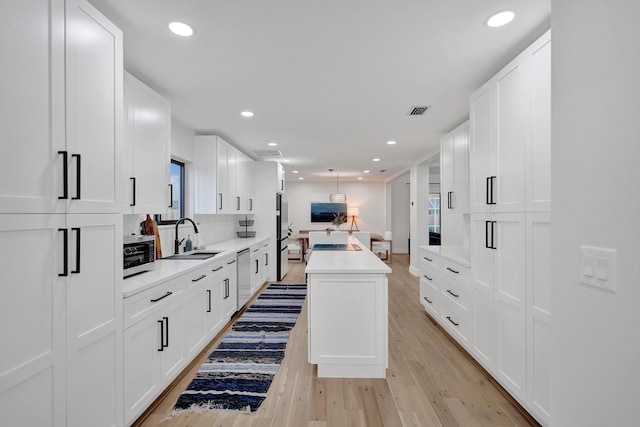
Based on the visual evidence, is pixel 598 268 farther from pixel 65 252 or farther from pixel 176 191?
pixel 176 191

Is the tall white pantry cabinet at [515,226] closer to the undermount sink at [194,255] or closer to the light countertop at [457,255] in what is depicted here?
the light countertop at [457,255]

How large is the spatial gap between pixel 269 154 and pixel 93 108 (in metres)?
4.18

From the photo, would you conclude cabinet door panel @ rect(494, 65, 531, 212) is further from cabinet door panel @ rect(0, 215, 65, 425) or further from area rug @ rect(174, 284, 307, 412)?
cabinet door panel @ rect(0, 215, 65, 425)

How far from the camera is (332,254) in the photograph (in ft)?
11.2

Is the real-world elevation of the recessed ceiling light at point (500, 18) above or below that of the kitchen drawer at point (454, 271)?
above

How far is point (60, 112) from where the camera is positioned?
1328 mm

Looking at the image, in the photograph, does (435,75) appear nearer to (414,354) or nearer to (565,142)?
(565,142)

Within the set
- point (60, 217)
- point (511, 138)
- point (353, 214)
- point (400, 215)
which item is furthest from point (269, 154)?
point (400, 215)

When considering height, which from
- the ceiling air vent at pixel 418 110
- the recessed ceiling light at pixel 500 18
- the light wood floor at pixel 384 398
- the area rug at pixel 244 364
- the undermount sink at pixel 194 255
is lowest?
the light wood floor at pixel 384 398

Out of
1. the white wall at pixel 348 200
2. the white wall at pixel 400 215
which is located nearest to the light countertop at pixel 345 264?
the white wall at pixel 348 200

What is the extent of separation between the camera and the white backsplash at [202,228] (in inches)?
111

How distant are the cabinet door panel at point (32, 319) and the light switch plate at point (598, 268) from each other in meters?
1.94

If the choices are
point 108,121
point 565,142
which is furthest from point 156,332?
point 565,142

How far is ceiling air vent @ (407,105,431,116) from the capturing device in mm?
3242
